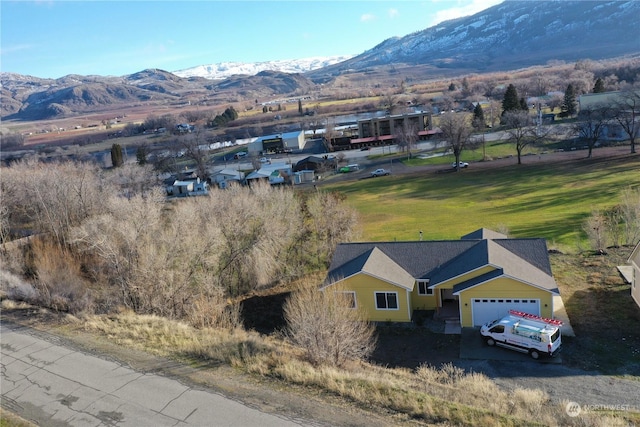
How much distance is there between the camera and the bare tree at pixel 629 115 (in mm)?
57750

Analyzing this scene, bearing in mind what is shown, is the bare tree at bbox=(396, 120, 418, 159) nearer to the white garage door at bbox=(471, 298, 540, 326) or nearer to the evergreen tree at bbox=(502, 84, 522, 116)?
the evergreen tree at bbox=(502, 84, 522, 116)

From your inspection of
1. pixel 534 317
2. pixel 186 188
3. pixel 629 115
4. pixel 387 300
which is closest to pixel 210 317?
pixel 387 300

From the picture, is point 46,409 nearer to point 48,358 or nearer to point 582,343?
point 48,358

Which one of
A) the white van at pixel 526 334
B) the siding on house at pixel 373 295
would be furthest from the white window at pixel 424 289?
the white van at pixel 526 334

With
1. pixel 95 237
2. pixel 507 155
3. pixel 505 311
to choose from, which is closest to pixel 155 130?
pixel 507 155

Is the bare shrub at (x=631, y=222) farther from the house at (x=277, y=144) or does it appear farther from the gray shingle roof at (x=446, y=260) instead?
the house at (x=277, y=144)

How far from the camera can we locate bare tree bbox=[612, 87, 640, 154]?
2274 inches

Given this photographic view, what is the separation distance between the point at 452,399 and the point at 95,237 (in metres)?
18.0

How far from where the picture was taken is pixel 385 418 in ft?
36.6

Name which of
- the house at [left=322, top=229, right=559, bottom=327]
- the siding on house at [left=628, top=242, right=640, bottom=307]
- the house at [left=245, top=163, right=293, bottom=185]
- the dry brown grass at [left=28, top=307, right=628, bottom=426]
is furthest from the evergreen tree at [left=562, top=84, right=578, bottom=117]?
the dry brown grass at [left=28, top=307, right=628, bottom=426]

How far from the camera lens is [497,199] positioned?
44.7 meters

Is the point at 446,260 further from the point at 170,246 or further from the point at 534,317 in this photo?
the point at 170,246

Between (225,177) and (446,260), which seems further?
(225,177)

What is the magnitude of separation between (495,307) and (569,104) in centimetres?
7915
